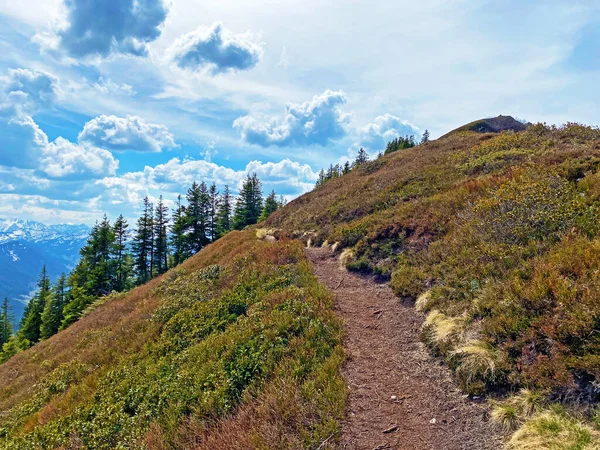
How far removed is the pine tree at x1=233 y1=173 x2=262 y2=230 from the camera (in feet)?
186

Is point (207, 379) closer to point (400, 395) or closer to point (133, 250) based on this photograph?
point (400, 395)

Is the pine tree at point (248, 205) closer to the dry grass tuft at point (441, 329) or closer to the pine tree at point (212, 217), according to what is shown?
the pine tree at point (212, 217)

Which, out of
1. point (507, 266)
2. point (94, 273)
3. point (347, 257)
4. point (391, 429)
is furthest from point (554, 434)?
point (94, 273)

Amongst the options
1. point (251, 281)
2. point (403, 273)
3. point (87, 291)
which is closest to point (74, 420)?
point (251, 281)

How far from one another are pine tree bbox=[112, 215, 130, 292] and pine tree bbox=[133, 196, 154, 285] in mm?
1514

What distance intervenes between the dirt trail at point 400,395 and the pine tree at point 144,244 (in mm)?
45175

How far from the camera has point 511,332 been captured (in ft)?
20.8

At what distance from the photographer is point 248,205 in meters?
57.2

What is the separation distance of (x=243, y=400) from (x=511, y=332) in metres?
5.18

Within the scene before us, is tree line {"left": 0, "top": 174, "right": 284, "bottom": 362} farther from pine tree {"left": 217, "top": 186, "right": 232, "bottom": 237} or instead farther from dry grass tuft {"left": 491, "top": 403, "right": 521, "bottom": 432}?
dry grass tuft {"left": 491, "top": 403, "right": 521, "bottom": 432}

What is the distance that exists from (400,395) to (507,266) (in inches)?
178

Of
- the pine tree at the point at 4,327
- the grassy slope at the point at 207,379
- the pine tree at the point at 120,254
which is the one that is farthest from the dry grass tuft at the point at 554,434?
the pine tree at the point at 4,327

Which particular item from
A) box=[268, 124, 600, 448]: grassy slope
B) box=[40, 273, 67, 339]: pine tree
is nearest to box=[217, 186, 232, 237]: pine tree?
box=[40, 273, 67, 339]: pine tree

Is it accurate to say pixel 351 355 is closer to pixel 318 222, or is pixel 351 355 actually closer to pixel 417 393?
pixel 417 393
